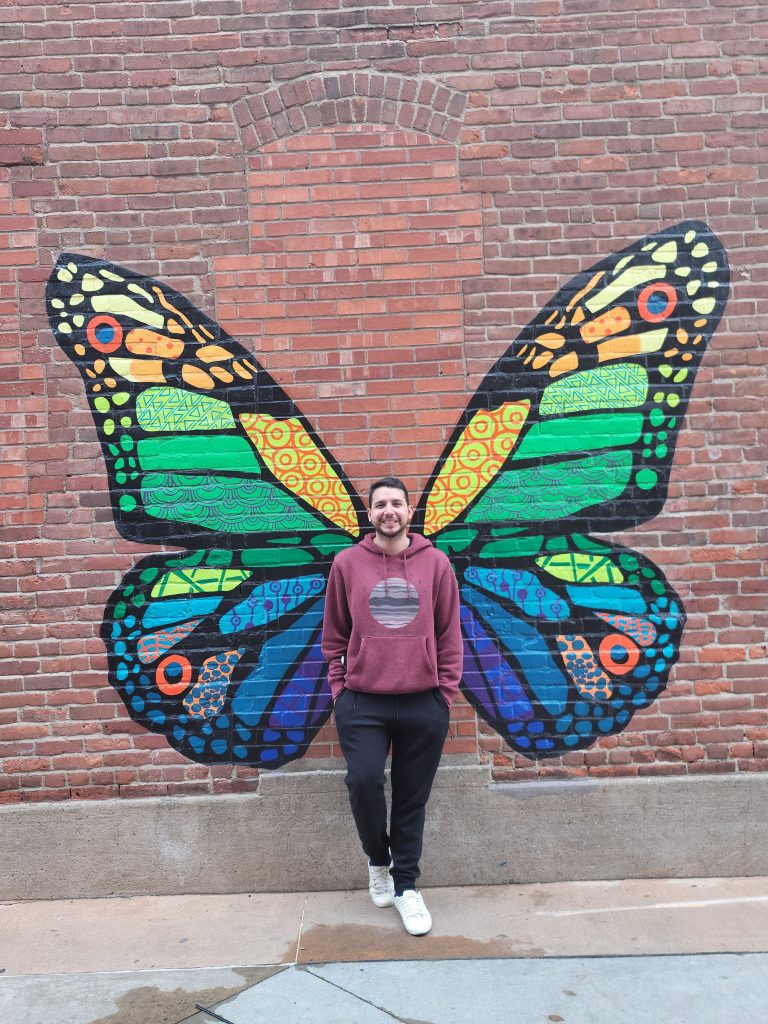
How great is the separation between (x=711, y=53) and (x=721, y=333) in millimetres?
1347

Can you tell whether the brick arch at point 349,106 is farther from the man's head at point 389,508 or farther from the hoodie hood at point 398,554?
the hoodie hood at point 398,554

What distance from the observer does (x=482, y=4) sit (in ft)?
13.3

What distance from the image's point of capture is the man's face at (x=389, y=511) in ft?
11.6

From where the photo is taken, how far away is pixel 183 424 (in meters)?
4.05

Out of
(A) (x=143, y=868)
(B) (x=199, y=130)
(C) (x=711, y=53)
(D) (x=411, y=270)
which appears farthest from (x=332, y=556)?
(C) (x=711, y=53)

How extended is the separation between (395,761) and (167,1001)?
124 cm

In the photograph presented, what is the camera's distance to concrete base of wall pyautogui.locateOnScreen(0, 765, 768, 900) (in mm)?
3934

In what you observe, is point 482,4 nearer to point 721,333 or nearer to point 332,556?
point 721,333

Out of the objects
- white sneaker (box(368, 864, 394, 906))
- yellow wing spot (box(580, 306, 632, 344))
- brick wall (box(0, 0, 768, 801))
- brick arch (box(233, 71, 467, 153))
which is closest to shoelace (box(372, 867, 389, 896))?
white sneaker (box(368, 864, 394, 906))

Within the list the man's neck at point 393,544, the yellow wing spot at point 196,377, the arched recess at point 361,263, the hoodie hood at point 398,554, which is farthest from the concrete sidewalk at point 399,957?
the yellow wing spot at point 196,377

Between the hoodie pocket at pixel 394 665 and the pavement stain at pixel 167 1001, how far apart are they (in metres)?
1.15

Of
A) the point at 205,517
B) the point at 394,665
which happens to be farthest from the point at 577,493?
the point at 205,517

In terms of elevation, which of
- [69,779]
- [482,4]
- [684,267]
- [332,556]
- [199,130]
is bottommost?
[69,779]

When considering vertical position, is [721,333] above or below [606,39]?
below
